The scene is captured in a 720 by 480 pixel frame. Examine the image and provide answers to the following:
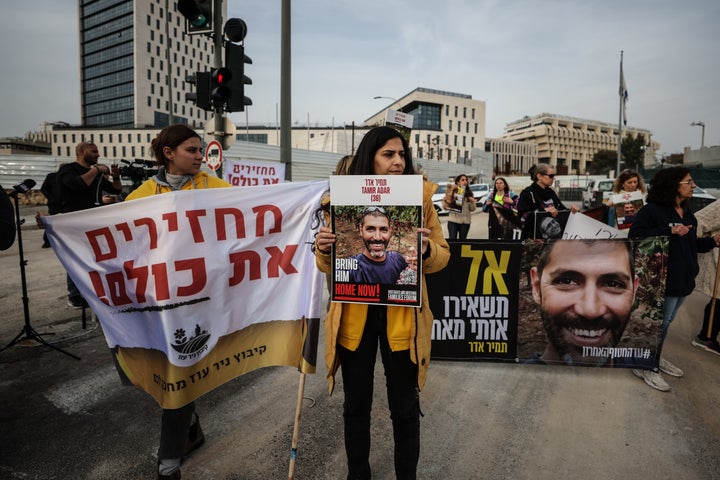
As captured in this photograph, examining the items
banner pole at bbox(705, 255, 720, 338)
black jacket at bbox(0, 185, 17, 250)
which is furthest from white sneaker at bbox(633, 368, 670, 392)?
black jacket at bbox(0, 185, 17, 250)

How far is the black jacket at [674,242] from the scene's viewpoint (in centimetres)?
386

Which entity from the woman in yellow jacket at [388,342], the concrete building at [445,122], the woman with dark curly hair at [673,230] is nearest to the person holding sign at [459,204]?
the woman with dark curly hair at [673,230]

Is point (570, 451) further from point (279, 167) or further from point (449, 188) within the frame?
point (279, 167)

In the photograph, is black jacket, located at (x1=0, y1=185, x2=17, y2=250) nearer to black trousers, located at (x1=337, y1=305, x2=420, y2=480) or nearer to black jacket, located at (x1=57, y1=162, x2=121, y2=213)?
black trousers, located at (x1=337, y1=305, x2=420, y2=480)

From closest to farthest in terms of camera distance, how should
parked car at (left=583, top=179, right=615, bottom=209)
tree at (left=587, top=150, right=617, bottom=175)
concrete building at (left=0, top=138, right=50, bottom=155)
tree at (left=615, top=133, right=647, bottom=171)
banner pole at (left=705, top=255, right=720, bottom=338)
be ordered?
banner pole at (left=705, top=255, right=720, bottom=338) → parked car at (left=583, top=179, right=615, bottom=209) → tree at (left=615, top=133, right=647, bottom=171) → tree at (left=587, top=150, right=617, bottom=175) → concrete building at (left=0, top=138, right=50, bottom=155)

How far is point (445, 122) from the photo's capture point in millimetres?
100625

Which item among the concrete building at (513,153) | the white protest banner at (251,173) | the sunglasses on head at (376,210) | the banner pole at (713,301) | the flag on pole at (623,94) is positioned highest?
the concrete building at (513,153)

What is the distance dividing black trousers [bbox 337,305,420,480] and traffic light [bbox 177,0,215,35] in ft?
20.0

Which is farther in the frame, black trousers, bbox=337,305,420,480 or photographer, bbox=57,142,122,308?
photographer, bbox=57,142,122,308

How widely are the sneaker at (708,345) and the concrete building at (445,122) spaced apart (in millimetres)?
91993

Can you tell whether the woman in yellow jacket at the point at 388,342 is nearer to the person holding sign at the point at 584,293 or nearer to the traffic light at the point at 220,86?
the person holding sign at the point at 584,293

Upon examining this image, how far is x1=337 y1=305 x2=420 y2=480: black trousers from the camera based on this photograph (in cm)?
212

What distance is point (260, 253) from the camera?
2.68 m

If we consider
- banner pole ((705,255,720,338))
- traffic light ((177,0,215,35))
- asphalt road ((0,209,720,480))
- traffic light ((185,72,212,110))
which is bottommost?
asphalt road ((0,209,720,480))
